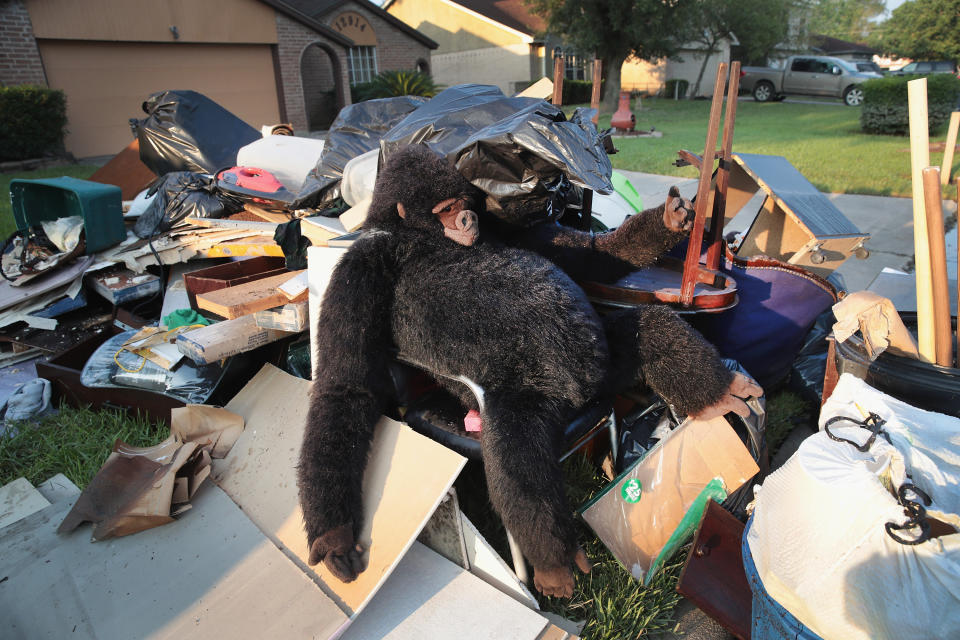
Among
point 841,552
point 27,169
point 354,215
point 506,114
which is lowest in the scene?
point 27,169

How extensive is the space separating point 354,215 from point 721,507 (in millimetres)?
1981

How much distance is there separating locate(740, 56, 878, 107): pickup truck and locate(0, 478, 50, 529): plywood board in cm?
2502

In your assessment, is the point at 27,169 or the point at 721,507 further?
the point at 27,169

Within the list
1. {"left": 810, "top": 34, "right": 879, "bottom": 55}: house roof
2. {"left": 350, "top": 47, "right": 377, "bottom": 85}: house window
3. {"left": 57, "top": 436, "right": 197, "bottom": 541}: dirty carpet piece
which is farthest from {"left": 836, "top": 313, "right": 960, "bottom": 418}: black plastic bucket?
{"left": 810, "top": 34, "right": 879, "bottom": 55}: house roof

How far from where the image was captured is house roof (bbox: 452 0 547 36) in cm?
2455

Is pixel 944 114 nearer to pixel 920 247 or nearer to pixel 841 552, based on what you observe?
pixel 920 247

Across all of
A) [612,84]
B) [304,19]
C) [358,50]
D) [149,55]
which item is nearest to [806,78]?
[612,84]

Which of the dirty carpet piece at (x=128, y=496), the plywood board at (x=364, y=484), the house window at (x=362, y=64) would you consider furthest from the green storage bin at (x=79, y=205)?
the house window at (x=362, y=64)

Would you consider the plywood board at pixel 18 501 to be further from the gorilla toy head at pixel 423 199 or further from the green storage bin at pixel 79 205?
the green storage bin at pixel 79 205

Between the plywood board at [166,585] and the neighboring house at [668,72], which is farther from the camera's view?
the neighboring house at [668,72]

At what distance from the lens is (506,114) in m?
2.67

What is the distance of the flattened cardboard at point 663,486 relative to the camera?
6.49 ft

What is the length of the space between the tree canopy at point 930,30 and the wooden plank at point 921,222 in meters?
21.2

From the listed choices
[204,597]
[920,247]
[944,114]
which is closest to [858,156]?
[944,114]
